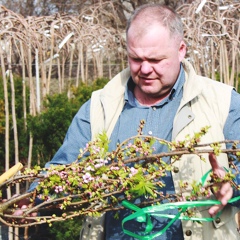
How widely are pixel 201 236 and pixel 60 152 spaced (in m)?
0.65

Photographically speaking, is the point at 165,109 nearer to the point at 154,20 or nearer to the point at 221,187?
the point at 154,20

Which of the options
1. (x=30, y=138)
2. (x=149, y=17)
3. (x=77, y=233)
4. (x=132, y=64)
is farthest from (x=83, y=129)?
(x=30, y=138)

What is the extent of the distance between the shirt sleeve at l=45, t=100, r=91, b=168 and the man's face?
→ 0.28 meters

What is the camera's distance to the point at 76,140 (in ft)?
7.38

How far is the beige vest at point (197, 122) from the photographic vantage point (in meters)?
2.06

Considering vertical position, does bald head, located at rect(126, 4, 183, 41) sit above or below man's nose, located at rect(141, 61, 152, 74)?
above

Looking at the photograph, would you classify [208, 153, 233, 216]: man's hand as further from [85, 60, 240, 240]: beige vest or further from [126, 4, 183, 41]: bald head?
[126, 4, 183, 41]: bald head

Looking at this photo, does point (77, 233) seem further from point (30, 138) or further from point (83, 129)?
point (83, 129)

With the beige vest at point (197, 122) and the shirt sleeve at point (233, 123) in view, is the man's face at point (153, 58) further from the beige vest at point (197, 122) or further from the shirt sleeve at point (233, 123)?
the shirt sleeve at point (233, 123)

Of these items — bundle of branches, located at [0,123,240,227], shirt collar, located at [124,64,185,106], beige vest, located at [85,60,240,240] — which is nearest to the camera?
bundle of branches, located at [0,123,240,227]

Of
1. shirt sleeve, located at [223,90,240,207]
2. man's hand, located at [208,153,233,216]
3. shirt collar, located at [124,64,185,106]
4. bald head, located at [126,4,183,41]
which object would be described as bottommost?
man's hand, located at [208,153,233,216]

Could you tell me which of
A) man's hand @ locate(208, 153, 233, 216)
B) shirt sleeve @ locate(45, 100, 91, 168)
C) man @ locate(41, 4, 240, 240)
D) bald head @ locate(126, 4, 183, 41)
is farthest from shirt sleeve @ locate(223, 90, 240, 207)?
shirt sleeve @ locate(45, 100, 91, 168)

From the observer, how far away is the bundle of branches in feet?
5.98

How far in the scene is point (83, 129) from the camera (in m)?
2.26
